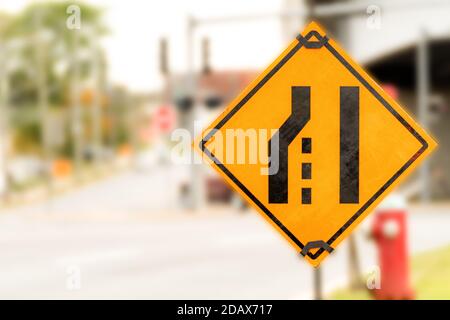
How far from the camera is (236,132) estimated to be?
151 inches

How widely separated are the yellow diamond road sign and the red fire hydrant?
452 cm

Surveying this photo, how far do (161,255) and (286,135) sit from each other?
34.8 feet

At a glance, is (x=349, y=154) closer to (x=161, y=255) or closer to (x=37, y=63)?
(x=161, y=255)

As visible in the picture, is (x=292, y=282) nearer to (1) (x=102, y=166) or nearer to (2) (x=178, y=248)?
(2) (x=178, y=248)

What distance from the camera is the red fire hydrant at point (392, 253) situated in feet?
27.0

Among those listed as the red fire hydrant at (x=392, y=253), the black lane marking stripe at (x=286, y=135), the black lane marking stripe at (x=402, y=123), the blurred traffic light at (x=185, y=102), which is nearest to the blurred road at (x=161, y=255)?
the red fire hydrant at (x=392, y=253)

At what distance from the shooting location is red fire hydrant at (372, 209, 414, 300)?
8.22 meters

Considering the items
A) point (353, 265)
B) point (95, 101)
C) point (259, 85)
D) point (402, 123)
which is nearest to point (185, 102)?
point (353, 265)

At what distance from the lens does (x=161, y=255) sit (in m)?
14.1

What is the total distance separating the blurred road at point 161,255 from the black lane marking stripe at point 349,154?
256 cm

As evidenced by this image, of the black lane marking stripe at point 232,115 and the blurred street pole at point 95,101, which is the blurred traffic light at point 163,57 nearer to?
the black lane marking stripe at point 232,115

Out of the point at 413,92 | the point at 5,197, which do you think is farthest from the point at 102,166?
the point at 413,92

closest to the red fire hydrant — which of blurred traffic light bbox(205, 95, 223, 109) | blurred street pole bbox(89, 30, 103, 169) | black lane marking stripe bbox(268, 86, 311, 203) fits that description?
black lane marking stripe bbox(268, 86, 311, 203)
